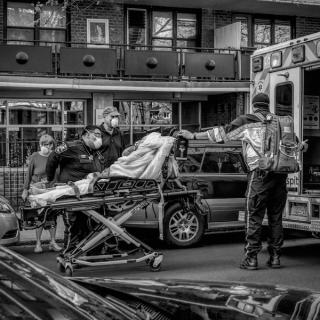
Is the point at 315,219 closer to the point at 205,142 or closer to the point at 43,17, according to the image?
the point at 205,142

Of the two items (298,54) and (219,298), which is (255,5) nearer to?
(298,54)

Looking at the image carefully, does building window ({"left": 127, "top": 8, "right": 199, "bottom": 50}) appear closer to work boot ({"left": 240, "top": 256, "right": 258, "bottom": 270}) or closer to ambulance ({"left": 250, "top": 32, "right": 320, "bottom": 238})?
ambulance ({"left": 250, "top": 32, "right": 320, "bottom": 238})

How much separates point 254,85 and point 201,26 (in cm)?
1000

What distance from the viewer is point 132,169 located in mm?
7426

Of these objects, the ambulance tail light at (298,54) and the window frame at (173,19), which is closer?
the ambulance tail light at (298,54)

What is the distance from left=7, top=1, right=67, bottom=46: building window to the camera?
17.5m

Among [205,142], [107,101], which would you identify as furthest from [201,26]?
[205,142]

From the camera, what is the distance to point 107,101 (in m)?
17.6

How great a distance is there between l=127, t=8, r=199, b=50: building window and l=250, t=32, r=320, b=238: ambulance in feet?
31.1

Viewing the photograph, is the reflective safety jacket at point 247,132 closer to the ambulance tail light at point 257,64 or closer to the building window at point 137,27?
the ambulance tail light at point 257,64

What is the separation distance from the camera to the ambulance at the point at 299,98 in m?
8.31

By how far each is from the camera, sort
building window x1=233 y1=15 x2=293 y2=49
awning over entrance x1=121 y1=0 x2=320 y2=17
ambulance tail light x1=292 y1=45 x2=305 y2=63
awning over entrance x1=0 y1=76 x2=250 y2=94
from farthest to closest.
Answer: building window x1=233 y1=15 x2=293 y2=49 → awning over entrance x1=121 y1=0 x2=320 y2=17 → awning over entrance x1=0 y1=76 x2=250 y2=94 → ambulance tail light x1=292 y1=45 x2=305 y2=63

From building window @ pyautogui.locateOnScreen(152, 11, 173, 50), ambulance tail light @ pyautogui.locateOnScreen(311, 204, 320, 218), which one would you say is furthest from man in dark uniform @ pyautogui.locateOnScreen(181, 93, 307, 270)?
building window @ pyautogui.locateOnScreen(152, 11, 173, 50)

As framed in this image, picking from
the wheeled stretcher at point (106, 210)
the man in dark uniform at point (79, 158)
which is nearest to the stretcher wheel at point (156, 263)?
the wheeled stretcher at point (106, 210)
